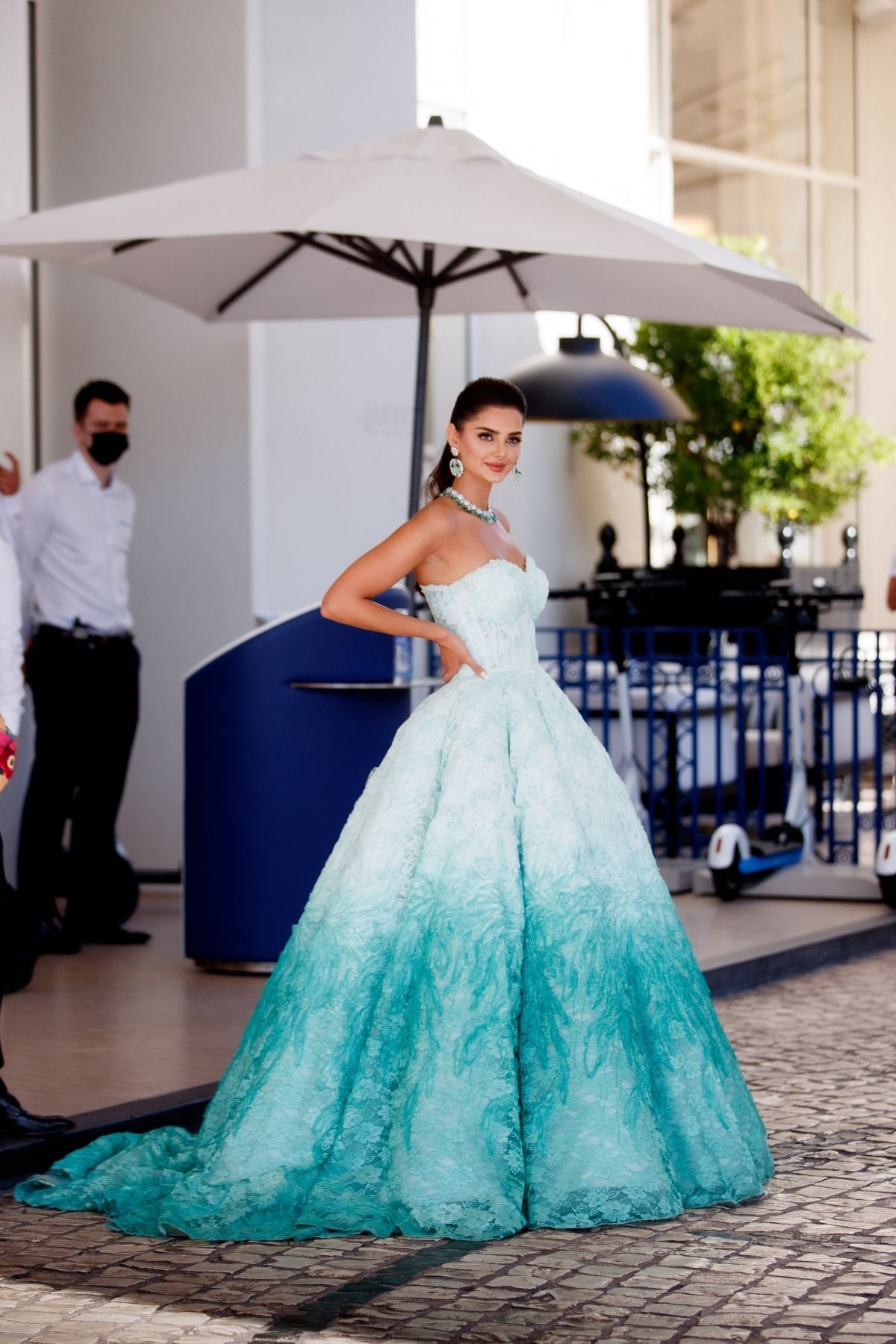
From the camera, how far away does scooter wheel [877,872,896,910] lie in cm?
824

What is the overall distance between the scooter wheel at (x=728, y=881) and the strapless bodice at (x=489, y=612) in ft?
13.4

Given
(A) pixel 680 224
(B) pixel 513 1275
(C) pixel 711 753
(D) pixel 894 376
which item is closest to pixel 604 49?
(A) pixel 680 224

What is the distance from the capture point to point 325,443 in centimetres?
874

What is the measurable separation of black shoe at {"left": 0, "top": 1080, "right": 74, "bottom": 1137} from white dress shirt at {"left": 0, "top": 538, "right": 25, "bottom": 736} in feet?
2.90

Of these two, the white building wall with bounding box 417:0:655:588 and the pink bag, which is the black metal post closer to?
the white building wall with bounding box 417:0:655:588

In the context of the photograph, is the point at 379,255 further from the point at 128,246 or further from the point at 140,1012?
the point at 140,1012

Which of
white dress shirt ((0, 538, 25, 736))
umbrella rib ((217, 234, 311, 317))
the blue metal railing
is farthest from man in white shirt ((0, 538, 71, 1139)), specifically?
the blue metal railing

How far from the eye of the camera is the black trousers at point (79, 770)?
278 inches

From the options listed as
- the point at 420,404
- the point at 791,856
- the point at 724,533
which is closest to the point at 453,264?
the point at 420,404

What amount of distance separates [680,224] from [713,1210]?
1418 centimetres

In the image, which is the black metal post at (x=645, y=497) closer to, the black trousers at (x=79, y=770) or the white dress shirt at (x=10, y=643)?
the black trousers at (x=79, y=770)

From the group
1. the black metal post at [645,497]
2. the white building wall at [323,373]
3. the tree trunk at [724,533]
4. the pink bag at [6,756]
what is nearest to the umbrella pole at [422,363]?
the white building wall at [323,373]

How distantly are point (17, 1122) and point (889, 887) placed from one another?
4.74m

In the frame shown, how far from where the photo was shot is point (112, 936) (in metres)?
7.23
